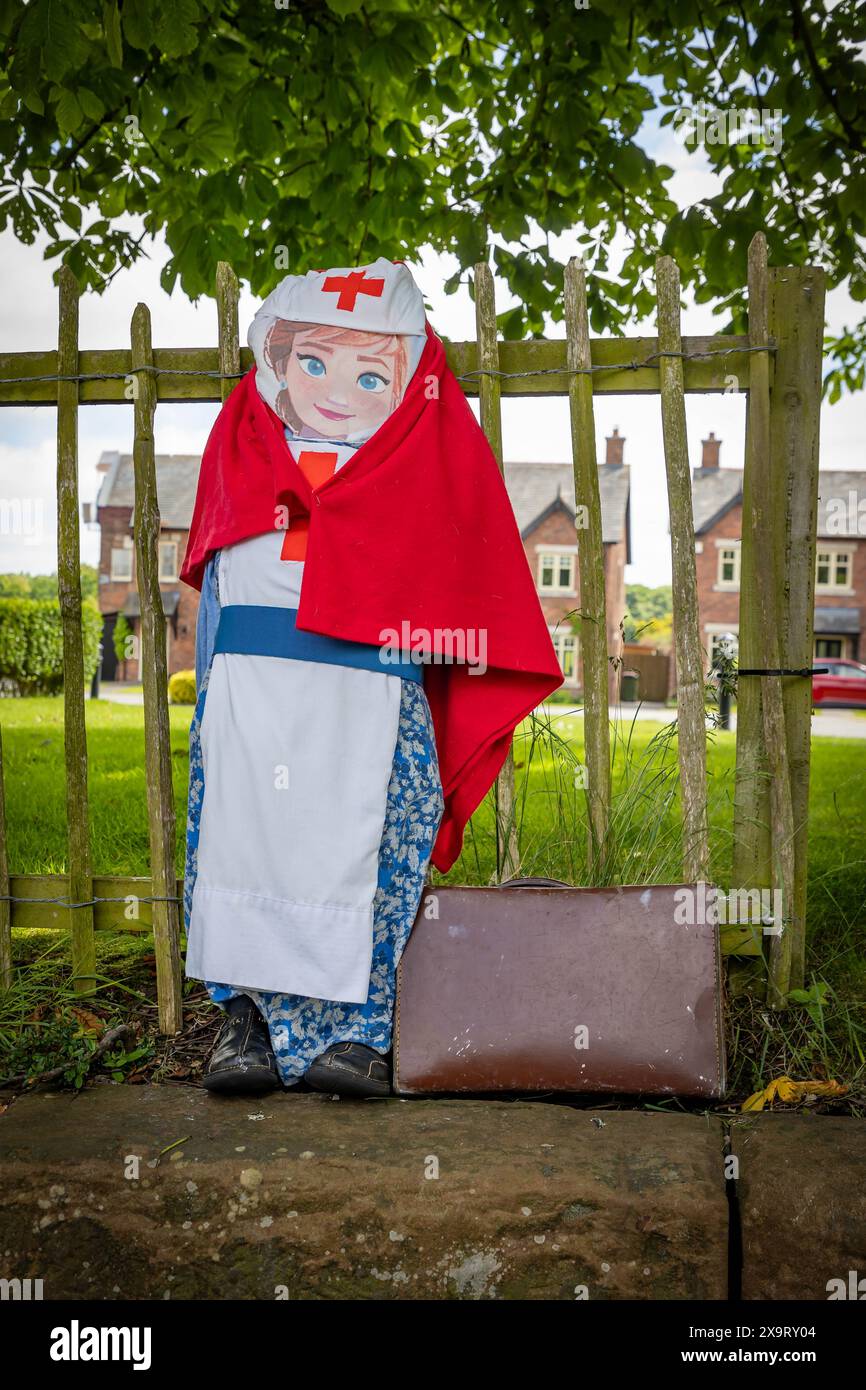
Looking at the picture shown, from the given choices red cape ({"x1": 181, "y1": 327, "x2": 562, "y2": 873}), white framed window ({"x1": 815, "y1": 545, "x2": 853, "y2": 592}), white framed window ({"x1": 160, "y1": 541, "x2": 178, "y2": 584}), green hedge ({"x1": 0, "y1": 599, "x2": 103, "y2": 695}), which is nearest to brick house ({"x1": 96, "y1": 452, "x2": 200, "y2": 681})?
white framed window ({"x1": 160, "y1": 541, "x2": 178, "y2": 584})

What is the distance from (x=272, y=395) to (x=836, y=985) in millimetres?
2206

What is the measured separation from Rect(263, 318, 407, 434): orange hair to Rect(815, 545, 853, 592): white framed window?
31887 millimetres

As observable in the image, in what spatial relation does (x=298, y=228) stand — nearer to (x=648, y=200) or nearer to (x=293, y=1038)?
(x=648, y=200)

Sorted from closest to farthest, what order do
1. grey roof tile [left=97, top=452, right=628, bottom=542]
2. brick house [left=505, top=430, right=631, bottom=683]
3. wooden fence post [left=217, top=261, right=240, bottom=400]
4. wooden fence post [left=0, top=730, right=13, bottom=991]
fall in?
wooden fence post [left=217, top=261, right=240, bottom=400] < wooden fence post [left=0, top=730, right=13, bottom=991] < grey roof tile [left=97, top=452, right=628, bottom=542] < brick house [left=505, top=430, right=631, bottom=683]

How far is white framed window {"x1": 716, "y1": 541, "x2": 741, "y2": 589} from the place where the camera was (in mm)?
30427

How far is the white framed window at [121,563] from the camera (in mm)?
30125

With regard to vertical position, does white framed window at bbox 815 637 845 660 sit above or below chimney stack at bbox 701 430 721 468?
below

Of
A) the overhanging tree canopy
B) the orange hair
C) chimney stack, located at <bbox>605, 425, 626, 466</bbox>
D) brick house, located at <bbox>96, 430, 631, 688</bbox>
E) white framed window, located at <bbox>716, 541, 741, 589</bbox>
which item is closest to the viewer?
the orange hair

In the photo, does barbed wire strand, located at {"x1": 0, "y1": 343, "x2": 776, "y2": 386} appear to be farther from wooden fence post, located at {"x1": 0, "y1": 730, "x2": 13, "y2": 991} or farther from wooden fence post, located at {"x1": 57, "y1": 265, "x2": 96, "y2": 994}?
wooden fence post, located at {"x1": 0, "y1": 730, "x2": 13, "y2": 991}

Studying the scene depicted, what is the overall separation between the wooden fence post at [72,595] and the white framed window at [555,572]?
27.3 metres

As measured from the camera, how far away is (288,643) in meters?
2.39

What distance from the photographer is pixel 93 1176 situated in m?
1.99

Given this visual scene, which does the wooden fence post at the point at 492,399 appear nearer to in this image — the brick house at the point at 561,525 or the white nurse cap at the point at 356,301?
the white nurse cap at the point at 356,301

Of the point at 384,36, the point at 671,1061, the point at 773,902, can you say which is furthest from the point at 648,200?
the point at 671,1061
